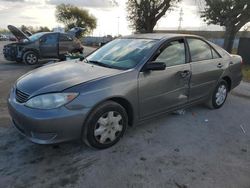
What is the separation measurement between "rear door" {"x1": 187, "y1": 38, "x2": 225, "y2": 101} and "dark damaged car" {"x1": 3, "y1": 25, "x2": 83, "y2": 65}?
7.17 metres

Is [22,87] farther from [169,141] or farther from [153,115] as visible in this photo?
[169,141]

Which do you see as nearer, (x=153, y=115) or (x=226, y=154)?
(x=226, y=154)

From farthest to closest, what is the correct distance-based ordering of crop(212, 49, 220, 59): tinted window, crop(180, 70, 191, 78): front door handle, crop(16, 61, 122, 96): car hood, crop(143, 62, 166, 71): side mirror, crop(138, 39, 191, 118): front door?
crop(212, 49, 220, 59): tinted window
crop(180, 70, 191, 78): front door handle
crop(138, 39, 191, 118): front door
crop(143, 62, 166, 71): side mirror
crop(16, 61, 122, 96): car hood

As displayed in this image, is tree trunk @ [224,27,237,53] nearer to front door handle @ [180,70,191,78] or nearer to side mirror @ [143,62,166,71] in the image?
front door handle @ [180,70,191,78]

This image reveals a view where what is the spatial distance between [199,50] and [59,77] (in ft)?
8.36

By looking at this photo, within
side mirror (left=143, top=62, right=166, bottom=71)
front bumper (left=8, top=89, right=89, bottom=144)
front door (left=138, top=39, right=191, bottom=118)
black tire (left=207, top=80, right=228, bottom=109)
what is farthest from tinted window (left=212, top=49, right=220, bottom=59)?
front bumper (left=8, top=89, right=89, bottom=144)

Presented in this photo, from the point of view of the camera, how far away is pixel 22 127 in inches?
111

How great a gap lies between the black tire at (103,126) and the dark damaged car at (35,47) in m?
7.66

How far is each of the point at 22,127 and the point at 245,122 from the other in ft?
12.2

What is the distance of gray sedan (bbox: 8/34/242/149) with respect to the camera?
2.68 m

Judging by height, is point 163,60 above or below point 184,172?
above

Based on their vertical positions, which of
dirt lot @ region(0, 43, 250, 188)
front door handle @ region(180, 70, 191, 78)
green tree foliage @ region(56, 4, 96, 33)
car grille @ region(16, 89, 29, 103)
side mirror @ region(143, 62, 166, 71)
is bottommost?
dirt lot @ region(0, 43, 250, 188)

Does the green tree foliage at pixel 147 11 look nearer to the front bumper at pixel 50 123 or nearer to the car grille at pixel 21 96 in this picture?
the car grille at pixel 21 96

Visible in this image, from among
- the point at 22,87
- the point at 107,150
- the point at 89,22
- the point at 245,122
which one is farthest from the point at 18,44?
the point at 89,22
